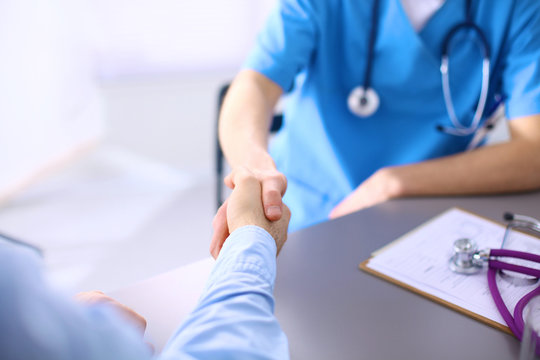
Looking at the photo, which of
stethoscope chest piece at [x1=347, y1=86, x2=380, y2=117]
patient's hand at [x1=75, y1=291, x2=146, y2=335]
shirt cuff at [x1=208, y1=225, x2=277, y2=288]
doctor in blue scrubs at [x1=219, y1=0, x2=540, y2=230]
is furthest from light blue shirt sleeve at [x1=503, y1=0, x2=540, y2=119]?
patient's hand at [x1=75, y1=291, x2=146, y2=335]

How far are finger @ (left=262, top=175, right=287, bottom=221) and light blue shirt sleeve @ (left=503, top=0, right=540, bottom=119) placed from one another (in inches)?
24.3

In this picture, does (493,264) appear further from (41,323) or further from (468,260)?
(41,323)

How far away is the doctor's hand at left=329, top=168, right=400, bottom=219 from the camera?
93cm

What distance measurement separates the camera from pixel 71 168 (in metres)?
2.50

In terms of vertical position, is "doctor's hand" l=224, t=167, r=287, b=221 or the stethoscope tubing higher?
"doctor's hand" l=224, t=167, r=287, b=221

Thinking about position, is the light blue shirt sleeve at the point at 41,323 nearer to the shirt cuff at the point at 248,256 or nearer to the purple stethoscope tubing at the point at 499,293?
the shirt cuff at the point at 248,256

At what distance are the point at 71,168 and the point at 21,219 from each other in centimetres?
41

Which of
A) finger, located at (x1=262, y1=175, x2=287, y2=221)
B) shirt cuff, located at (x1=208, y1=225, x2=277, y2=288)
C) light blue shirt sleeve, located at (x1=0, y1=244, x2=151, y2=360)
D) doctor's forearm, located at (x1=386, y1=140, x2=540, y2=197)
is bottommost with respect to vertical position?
doctor's forearm, located at (x1=386, y1=140, x2=540, y2=197)

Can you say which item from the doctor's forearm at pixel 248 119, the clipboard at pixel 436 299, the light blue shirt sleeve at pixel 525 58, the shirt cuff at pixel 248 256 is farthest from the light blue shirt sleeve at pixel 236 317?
the light blue shirt sleeve at pixel 525 58

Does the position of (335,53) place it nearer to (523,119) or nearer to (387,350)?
(523,119)

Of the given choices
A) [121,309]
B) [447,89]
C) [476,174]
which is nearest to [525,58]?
[447,89]

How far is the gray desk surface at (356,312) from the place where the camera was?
54 cm

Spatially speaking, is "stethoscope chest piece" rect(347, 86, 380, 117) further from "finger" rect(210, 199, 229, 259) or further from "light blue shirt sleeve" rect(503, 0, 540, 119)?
"finger" rect(210, 199, 229, 259)

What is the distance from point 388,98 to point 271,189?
54 centimetres
